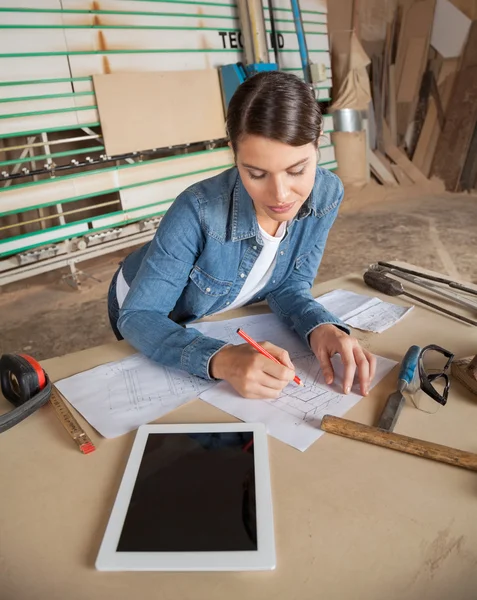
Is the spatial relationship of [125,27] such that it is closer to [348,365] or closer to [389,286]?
[389,286]

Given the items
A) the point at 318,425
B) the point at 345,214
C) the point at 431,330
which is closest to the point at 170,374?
the point at 318,425

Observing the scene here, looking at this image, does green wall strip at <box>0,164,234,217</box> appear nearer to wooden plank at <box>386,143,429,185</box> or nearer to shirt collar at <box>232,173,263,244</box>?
shirt collar at <box>232,173,263,244</box>

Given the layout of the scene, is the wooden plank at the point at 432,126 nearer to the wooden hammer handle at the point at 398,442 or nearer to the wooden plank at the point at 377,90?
the wooden plank at the point at 377,90

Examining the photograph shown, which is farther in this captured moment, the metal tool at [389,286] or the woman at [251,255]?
the metal tool at [389,286]

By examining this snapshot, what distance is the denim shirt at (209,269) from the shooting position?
1072 mm

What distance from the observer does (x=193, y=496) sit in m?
0.69

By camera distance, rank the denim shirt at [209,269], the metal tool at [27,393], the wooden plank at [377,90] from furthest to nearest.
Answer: the wooden plank at [377,90] → the denim shirt at [209,269] → the metal tool at [27,393]

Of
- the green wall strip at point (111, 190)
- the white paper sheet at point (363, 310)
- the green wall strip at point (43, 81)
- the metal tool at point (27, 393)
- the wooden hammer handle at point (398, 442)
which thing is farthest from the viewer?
the green wall strip at point (111, 190)

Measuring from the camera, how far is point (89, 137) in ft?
11.2

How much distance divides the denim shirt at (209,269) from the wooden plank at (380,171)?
479 centimetres

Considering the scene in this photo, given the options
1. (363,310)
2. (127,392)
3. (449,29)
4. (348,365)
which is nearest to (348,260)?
(363,310)

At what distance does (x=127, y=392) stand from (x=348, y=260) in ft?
10.1

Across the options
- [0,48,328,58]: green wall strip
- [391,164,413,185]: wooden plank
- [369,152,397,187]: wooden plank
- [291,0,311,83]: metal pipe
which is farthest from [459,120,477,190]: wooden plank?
[0,48,328,58]: green wall strip

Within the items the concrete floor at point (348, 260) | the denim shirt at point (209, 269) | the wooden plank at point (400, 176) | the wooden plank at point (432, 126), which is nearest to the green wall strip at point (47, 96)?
the concrete floor at point (348, 260)
